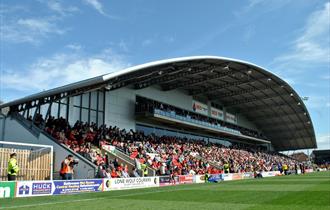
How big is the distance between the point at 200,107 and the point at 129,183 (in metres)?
28.6

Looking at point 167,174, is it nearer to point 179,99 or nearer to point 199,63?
point 199,63

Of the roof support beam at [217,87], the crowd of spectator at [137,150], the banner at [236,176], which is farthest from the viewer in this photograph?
the roof support beam at [217,87]

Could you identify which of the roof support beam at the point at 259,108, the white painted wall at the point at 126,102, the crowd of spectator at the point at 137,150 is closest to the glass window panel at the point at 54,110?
the crowd of spectator at the point at 137,150

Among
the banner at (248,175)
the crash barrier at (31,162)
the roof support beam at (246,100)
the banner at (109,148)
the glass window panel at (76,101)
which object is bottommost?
the banner at (248,175)

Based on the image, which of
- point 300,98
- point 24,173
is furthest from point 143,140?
point 300,98

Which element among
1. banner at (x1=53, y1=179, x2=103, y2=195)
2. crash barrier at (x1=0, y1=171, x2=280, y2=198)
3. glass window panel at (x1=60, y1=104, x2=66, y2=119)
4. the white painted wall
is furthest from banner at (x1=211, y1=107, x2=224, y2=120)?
banner at (x1=53, y1=179, x2=103, y2=195)

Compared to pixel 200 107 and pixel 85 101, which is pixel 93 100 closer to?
pixel 85 101

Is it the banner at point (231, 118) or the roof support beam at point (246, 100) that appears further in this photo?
the banner at point (231, 118)

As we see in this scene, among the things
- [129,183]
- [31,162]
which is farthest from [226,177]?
[31,162]

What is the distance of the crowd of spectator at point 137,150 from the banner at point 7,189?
629 centimetres

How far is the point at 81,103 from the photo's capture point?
3222 cm

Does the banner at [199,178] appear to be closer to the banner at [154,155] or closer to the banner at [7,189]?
the banner at [154,155]

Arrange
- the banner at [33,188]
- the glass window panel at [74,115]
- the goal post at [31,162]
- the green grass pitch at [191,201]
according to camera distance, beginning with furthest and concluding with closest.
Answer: the glass window panel at [74,115] → the goal post at [31,162] → the banner at [33,188] → the green grass pitch at [191,201]

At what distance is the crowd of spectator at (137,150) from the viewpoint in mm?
24156
